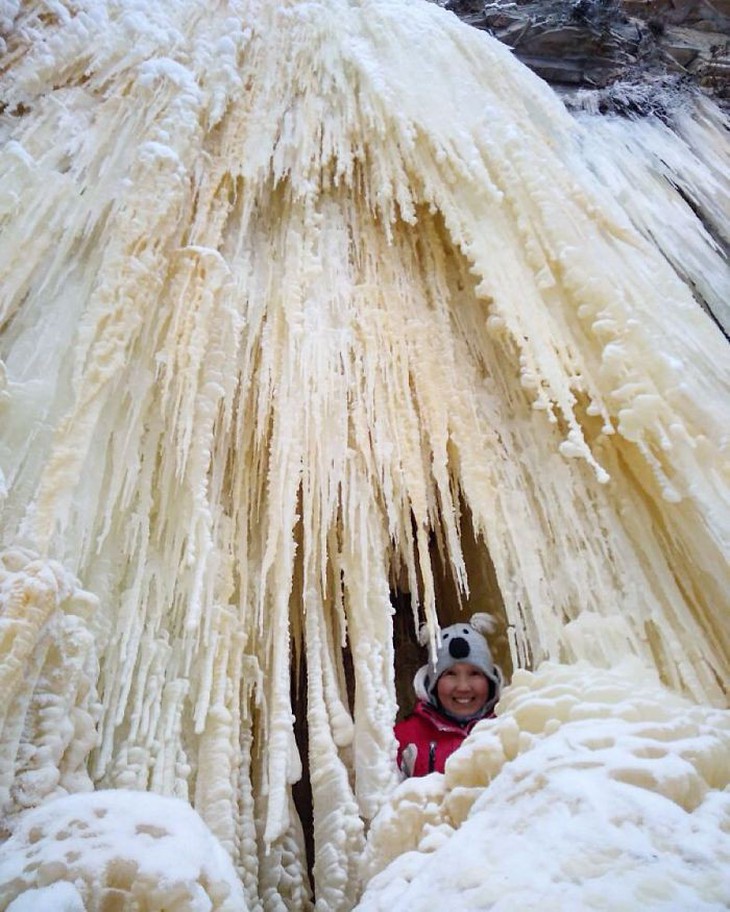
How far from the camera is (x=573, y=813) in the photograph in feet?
3.68

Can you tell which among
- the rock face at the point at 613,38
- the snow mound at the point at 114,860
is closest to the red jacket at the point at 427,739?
the snow mound at the point at 114,860

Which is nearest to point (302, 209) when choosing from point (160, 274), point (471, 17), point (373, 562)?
point (160, 274)

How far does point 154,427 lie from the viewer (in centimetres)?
235

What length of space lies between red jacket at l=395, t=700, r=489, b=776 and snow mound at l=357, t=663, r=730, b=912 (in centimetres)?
103

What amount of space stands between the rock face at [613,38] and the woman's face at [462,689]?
4437 mm

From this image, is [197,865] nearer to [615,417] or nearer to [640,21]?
[615,417]

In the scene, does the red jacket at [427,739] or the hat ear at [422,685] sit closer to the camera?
the red jacket at [427,739]

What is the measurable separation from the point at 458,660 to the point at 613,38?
5159mm

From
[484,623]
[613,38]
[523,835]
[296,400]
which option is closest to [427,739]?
[484,623]

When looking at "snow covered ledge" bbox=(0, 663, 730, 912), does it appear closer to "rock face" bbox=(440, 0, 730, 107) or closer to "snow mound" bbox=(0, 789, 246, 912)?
"snow mound" bbox=(0, 789, 246, 912)

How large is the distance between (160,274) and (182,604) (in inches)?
47.7

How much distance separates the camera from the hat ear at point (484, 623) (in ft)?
11.0

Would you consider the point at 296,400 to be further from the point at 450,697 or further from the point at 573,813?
the point at 573,813

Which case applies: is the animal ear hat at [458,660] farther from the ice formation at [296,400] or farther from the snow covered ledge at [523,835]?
the snow covered ledge at [523,835]
